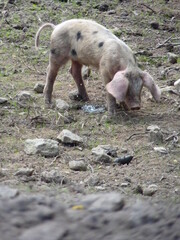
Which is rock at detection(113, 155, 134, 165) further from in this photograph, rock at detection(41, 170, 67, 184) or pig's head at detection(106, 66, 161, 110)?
pig's head at detection(106, 66, 161, 110)

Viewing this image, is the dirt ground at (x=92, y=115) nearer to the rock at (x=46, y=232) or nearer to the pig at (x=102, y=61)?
the pig at (x=102, y=61)

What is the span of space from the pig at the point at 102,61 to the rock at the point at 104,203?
159 inches

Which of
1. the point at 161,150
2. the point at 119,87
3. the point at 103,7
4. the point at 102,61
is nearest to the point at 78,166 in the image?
the point at 161,150

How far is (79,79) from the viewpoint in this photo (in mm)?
7809

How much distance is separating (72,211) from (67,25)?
5.07 m

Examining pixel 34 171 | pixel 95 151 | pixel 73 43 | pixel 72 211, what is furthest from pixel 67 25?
pixel 72 211

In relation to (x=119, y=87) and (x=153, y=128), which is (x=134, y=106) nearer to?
(x=119, y=87)

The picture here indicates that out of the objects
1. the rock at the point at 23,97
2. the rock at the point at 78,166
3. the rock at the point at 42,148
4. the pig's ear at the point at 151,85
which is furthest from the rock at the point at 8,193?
the rock at the point at 23,97

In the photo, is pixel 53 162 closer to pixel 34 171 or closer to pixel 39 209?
pixel 34 171

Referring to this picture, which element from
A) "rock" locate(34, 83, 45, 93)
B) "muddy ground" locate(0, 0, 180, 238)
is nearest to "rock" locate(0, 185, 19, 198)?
"muddy ground" locate(0, 0, 180, 238)

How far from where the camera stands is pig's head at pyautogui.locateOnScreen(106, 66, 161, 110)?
6961mm

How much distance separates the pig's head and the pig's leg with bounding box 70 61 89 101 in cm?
70

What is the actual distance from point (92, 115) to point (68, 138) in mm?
1011

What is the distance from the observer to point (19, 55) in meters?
8.90
